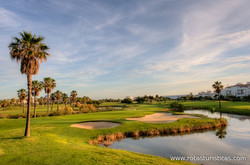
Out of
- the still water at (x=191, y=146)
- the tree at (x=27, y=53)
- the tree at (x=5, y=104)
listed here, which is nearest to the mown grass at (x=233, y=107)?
the still water at (x=191, y=146)

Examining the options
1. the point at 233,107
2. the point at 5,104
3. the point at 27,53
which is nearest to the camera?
the point at 27,53

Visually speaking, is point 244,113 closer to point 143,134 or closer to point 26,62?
point 143,134

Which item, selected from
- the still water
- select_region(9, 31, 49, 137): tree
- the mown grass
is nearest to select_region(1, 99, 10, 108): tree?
select_region(9, 31, 49, 137): tree

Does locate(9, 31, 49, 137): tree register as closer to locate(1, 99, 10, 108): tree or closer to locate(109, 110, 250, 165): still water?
locate(109, 110, 250, 165): still water

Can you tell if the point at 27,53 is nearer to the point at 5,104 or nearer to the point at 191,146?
the point at 191,146

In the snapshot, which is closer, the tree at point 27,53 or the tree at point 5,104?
the tree at point 27,53

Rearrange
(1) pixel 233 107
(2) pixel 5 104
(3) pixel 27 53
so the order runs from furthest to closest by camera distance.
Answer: (2) pixel 5 104, (1) pixel 233 107, (3) pixel 27 53

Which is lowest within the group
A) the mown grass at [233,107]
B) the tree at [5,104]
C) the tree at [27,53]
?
the mown grass at [233,107]

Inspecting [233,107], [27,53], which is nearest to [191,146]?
[27,53]

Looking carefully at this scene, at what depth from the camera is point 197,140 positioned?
20.2m

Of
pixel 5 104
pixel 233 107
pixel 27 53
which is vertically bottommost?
pixel 233 107

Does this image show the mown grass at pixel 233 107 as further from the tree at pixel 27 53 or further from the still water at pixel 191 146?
the tree at pixel 27 53

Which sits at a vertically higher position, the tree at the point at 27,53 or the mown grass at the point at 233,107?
the tree at the point at 27,53

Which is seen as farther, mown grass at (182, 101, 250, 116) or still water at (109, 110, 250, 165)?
mown grass at (182, 101, 250, 116)
